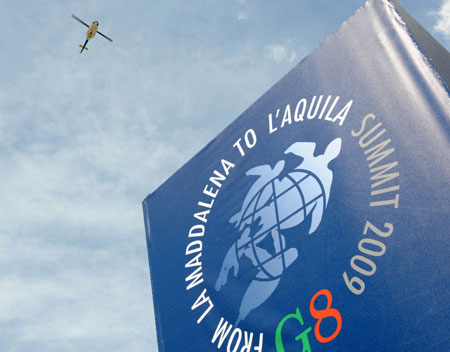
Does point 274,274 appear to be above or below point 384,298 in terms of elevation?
above

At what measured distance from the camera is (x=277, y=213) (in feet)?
18.9

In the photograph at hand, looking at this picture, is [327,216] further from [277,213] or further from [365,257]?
[277,213]

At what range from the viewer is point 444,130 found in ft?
14.0

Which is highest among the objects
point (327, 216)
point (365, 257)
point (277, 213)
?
point (277, 213)

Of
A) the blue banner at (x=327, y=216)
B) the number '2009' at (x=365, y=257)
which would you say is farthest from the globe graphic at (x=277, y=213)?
the number '2009' at (x=365, y=257)

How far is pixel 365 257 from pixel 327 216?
0.71 meters

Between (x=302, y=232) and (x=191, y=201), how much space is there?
2.38 meters

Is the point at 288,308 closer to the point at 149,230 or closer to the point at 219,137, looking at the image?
the point at 219,137

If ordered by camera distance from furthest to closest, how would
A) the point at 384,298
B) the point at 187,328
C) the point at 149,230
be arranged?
the point at 149,230 → the point at 187,328 → the point at 384,298

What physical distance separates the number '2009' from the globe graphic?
0.72m

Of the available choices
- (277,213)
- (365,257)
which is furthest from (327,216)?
(277,213)

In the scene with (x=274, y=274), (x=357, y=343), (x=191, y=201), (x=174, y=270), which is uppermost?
(x=191, y=201)

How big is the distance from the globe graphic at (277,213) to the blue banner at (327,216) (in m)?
0.02

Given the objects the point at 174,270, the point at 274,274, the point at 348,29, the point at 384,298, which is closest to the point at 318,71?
the point at 348,29
